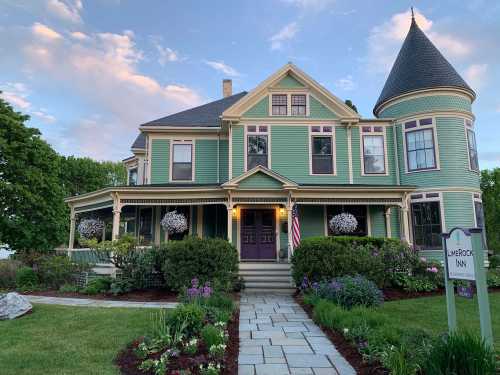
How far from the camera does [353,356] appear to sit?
4.34 metres

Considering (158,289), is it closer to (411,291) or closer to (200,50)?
(411,291)

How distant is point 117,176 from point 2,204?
18579mm

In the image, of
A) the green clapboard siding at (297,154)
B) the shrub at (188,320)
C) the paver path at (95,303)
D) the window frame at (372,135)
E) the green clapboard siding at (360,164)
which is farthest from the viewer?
the window frame at (372,135)

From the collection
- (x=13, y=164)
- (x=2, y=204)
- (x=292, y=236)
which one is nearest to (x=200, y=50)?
(x=292, y=236)

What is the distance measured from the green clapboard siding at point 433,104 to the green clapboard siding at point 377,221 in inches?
159

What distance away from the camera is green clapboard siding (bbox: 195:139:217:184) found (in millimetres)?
14047

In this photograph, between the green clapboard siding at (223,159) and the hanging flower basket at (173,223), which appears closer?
the hanging flower basket at (173,223)

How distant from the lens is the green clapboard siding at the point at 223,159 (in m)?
14.0

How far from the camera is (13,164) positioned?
1811 centimetres

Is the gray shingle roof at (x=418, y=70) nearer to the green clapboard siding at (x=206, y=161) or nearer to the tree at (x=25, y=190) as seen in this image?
the green clapboard siding at (x=206, y=161)

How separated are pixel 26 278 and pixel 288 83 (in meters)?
12.0

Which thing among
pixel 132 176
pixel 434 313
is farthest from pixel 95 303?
pixel 132 176

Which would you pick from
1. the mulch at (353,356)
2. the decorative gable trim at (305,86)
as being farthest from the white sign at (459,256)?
the decorative gable trim at (305,86)

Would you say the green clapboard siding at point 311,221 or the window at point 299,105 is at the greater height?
the window at point 299,105
